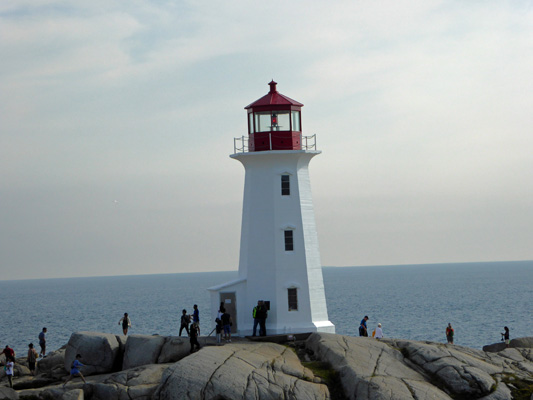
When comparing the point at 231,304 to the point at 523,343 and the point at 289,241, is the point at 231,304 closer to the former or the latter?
the point at 289,241

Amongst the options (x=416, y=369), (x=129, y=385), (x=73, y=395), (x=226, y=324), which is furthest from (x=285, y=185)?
(x=73, y=395)

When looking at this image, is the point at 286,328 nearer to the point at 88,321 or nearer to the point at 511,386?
the point at 511,386

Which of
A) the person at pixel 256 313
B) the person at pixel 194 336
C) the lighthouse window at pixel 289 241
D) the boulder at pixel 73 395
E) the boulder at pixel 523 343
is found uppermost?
the lighthouse window at pixel 289 241

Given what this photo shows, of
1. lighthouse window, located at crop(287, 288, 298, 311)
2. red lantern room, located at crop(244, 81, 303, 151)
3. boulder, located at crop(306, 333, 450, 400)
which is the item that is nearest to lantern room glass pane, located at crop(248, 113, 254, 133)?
red lantern room, located at crop(244, 81, 303, 151)

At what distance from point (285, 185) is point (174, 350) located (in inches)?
374

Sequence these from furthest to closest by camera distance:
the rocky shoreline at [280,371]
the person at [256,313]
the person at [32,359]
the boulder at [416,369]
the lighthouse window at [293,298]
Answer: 1. the lighthouse window at [293,298]
2. the person at [256,313]
3. the person at [32,359]
4. the boulder at [416,369]
5. the rocky shoreline at [280,371]

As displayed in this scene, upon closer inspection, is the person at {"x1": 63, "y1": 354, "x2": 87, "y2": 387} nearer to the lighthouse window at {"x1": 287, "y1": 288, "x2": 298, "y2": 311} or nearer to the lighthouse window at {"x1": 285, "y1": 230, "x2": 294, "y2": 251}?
the lighthouse window at {"x1": 287, "y1": 288, "x2": 298, "y2": 311}

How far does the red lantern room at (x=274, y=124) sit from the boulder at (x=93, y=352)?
37.0 feet

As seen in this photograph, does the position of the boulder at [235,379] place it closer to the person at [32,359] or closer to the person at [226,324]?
the person at [226,324]

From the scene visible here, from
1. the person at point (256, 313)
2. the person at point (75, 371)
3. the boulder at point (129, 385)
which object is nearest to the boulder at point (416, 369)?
the person at point (256, 313)

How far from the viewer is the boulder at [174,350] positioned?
29.3m

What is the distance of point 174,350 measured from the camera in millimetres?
29578

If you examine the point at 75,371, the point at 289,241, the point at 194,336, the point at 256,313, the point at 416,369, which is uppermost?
the point at 289,241

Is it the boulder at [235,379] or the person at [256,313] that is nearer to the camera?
the boulder at [235,379]
